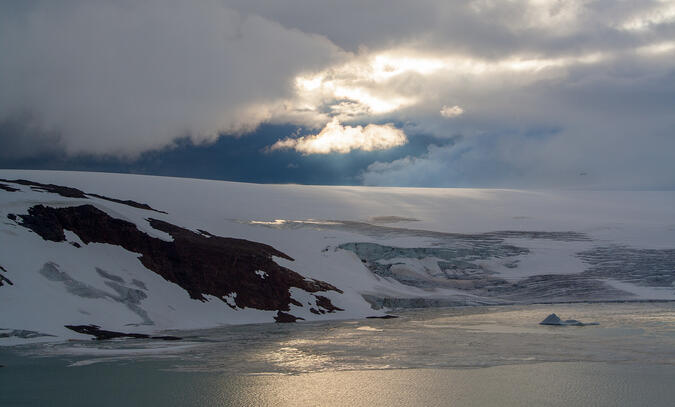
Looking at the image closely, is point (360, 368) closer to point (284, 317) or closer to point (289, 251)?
point (284, 317)

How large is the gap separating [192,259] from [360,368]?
54.7ft

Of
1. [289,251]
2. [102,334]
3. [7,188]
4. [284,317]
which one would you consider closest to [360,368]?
[102,334]

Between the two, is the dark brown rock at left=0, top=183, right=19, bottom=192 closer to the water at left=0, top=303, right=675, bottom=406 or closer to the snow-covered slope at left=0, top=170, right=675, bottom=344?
the snow-covered slope at left=0, top=170, right=675, bottom=344

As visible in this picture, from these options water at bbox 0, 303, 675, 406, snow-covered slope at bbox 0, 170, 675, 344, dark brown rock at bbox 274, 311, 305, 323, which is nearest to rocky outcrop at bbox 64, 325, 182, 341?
snow-covered slope at bbox 0, 170, 675, 344

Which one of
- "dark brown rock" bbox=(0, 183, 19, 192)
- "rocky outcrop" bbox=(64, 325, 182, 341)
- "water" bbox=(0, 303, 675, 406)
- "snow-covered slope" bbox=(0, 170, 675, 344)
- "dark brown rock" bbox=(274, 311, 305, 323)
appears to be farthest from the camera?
"dark brown rock" bbox=(0, 183, 19, 192)

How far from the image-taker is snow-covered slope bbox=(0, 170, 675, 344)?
2314 cm

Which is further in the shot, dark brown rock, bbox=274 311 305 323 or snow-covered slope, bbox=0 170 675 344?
dark brown rock, bbox=274 311 305 323

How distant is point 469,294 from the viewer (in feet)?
136

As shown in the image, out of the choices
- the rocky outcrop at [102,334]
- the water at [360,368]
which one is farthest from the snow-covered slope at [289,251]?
the water at [360,368]

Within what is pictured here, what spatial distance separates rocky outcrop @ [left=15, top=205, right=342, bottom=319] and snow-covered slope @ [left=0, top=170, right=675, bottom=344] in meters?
0.08

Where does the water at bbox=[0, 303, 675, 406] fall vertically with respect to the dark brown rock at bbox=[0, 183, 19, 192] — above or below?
below

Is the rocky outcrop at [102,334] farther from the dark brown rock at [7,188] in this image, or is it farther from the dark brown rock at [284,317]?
the dark brown rock at [7,188]

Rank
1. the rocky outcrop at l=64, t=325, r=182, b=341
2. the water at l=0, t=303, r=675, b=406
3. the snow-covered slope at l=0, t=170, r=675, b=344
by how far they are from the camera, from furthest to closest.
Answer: the snow-covered slope at l=0, t=170, r=675, b=344
the rocky outcrop at l=64, t=325, r=182, b=341
the water at l=0, t=303, r=675, b=406

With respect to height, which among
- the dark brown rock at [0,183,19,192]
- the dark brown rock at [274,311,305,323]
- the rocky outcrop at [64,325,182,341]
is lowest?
the dark brown rock at [274,311,305,323]
